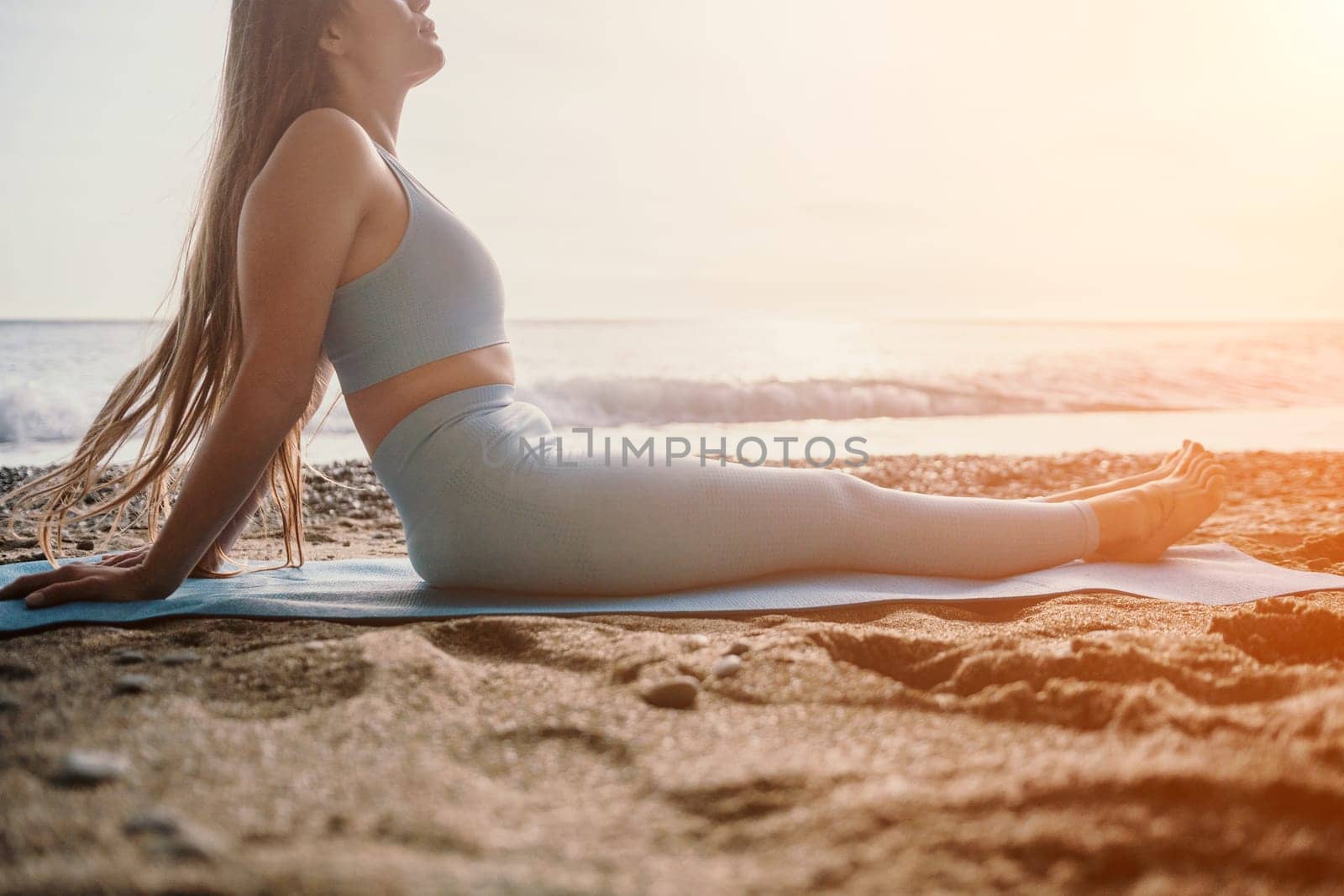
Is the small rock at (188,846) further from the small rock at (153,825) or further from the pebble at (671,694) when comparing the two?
the pebble at (671,694)

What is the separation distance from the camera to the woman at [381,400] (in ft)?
6.14

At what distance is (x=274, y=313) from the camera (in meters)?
1.86

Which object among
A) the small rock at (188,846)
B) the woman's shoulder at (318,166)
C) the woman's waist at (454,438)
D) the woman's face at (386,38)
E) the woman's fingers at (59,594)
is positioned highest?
the woman's face at (386,38)

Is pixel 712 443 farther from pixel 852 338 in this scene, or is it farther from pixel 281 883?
pixel 852 338

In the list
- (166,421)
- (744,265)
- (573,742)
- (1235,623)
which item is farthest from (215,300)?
(744,265)

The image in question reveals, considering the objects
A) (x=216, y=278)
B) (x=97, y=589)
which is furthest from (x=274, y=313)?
(x=97, y=589)

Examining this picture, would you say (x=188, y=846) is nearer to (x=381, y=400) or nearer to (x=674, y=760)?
(x=674, y=760)

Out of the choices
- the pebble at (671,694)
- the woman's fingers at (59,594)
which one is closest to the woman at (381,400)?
the woman's fingers at (59,594)

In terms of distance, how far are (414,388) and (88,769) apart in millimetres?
1125

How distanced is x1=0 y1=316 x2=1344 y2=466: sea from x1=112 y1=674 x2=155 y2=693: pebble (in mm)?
1103

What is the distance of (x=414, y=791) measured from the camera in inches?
40.3

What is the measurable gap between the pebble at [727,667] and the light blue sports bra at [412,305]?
3.20 ft

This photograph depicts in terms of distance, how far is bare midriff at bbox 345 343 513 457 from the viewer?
2053mm

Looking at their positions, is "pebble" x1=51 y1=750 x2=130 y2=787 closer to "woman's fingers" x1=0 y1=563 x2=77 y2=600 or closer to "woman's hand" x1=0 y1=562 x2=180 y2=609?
"woman's hand" x1=0 y1=562 x2=180 y2=609
